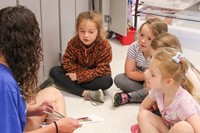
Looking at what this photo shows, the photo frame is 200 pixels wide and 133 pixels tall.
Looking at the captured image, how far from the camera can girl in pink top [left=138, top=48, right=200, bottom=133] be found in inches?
57.2

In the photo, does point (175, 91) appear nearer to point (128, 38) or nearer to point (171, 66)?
point (171, 66)

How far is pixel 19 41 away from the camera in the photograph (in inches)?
41.9

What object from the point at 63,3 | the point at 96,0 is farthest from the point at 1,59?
the point at 96,0

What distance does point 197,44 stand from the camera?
3.29 m

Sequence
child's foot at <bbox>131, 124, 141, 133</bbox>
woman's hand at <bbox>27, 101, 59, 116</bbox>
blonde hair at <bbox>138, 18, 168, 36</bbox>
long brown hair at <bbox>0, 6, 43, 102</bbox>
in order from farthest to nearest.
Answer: blonde hair at <bbox>138, 18, 168, 36</bbox> < child's foot at <bbox>131, 124, 141, 133</bbox> < woman's hand at <bbox>27, 101, 59, 116</bbox> < long brown hair at <bbox>0, 6, 43, 102</bbox>

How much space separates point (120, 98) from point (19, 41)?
1.13 metres

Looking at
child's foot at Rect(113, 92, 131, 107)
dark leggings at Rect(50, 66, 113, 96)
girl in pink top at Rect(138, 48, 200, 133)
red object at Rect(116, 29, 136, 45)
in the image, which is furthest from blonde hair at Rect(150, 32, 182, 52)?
red object at Rect(116, 29, 136, 45)

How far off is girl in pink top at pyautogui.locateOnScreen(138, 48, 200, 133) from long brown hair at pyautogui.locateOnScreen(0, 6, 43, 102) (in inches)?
23.3

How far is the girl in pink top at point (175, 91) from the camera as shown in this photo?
57.2 inches

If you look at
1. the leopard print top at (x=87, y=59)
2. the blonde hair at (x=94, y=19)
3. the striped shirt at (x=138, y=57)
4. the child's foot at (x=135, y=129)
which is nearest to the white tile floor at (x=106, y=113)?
the child's foot at (x=135, y=129)

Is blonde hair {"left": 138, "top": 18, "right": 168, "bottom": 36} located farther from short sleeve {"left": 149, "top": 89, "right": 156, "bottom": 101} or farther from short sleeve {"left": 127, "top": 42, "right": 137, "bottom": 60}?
short sleeve {"left": 149, "top": 89, "right": 156, "bottom": 101}

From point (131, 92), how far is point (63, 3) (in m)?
0.85

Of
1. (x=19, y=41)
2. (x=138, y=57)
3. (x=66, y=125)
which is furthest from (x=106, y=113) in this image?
(x=19, y=41)

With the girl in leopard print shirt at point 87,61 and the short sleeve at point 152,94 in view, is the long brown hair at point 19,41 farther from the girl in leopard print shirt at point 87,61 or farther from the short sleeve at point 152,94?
the girl in leopard print shirt at point 87,61
